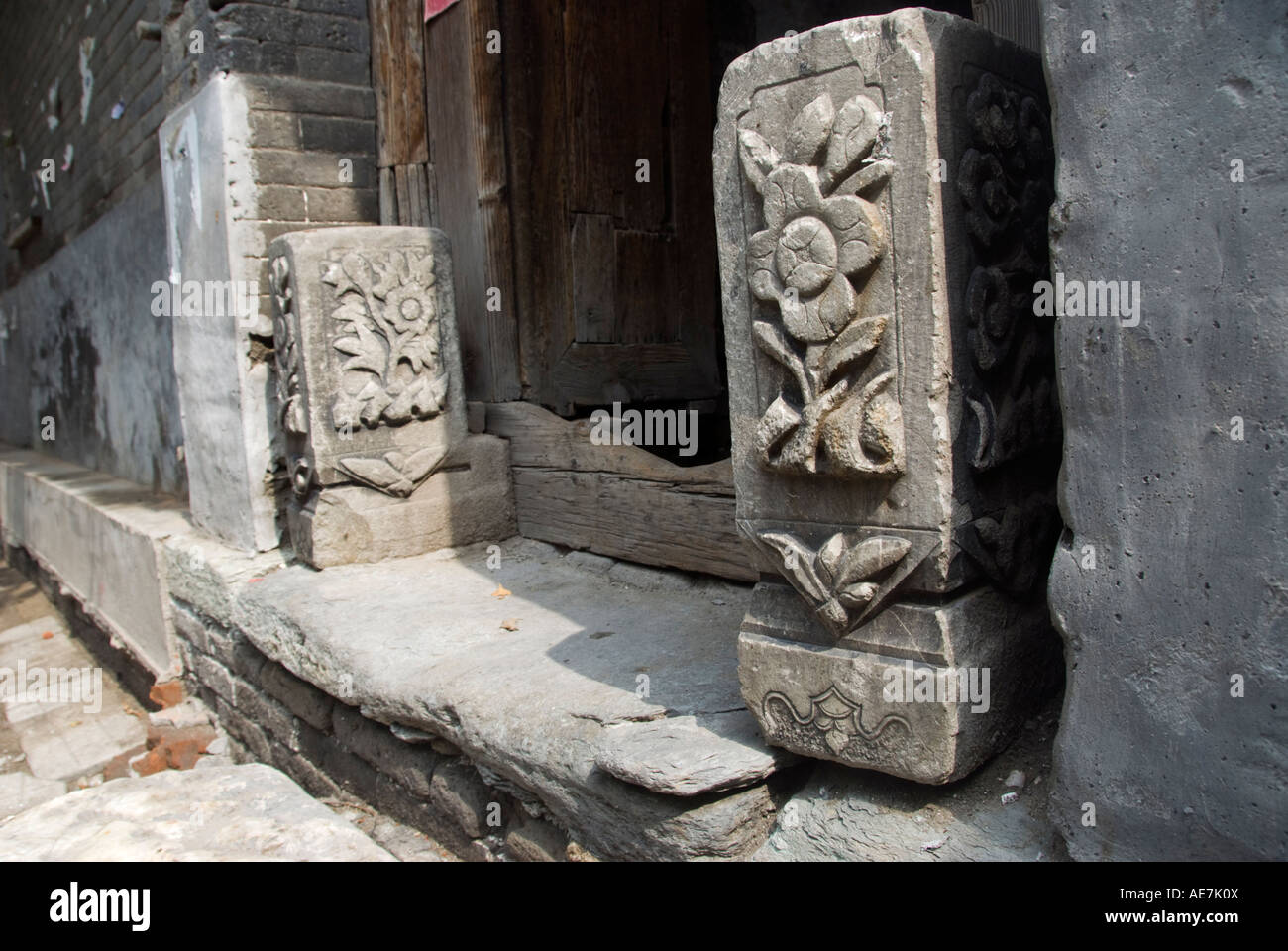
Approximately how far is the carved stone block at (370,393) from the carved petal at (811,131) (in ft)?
7.69

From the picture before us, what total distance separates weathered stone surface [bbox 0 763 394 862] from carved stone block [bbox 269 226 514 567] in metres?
1.39

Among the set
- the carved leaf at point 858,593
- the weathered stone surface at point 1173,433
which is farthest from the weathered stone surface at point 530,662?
the weathered stone surface at point 1173,433

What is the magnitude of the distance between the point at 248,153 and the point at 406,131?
66cm

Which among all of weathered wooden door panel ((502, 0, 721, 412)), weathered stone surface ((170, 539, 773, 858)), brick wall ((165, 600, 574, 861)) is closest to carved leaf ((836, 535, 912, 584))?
weathered stone surface ((170, 539, 773, 858))

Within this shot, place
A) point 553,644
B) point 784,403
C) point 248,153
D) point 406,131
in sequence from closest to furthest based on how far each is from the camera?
point 784,403 < point 553,644 < point 248,153 < point 406,131

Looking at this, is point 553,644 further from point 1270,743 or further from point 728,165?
point 1270,743

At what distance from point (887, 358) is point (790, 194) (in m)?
0.32

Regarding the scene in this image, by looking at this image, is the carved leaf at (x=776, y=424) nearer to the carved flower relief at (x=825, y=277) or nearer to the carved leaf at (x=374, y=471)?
the carved flower relief at (x=825, y=277)

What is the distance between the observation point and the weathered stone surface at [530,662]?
2.01m

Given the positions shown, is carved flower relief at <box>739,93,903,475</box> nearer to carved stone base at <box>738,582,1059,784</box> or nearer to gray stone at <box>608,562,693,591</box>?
carved stone base at <box>738,582,1059,784</box>

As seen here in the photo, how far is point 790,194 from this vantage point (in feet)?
5.60

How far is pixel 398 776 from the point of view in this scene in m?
2.81

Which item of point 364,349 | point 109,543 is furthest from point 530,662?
point 109,543

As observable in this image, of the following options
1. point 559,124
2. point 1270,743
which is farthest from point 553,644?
point 559,124
